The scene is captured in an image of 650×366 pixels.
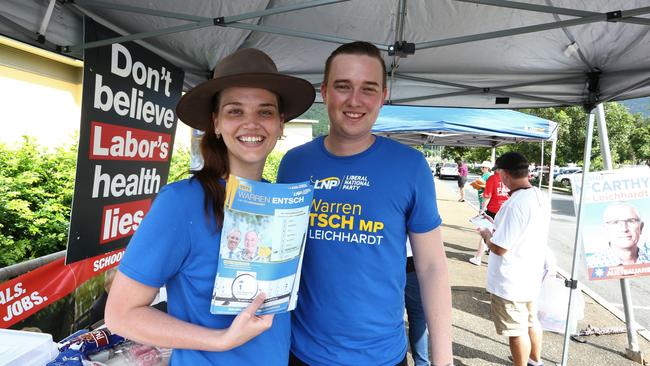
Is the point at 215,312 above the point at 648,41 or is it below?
below

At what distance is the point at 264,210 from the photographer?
95 cm

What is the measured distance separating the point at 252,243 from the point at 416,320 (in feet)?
8.67

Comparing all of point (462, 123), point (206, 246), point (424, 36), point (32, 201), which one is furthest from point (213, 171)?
point (462, 123)

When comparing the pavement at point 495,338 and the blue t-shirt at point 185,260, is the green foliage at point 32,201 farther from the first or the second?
the pavement at point 495,338

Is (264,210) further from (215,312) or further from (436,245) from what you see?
(436,245)

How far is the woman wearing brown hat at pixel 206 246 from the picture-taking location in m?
0.95

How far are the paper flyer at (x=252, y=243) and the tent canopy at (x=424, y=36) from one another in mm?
1320

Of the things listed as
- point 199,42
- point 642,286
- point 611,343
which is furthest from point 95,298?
point 642,286

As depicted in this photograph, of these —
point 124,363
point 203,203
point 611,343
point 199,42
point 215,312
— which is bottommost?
point 611,343

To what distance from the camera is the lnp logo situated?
147 centimetres

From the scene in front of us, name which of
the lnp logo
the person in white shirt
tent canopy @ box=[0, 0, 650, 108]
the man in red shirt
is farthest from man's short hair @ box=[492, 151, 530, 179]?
the man in red shirt

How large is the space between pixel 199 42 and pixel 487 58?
7.65 ft

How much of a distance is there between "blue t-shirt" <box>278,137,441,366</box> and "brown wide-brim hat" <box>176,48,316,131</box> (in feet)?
1.16

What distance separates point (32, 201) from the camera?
2.91 metres
